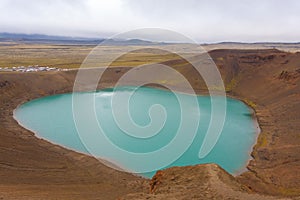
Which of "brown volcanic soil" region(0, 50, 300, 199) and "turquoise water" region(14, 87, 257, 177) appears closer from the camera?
"brown volcanic soil" region(0, 50, 300, 199)

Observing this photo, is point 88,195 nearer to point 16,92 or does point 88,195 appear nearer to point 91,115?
point 91,115

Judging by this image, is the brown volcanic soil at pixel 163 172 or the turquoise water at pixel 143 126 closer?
the brown volcanic soil at pixel 163 172

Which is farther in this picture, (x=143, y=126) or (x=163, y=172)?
(x=143, y=126)

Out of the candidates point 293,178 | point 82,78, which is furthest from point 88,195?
point 82,78

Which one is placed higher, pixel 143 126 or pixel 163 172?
pixel 163 172
